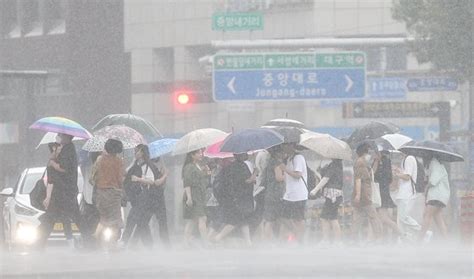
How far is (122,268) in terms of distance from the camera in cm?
1652

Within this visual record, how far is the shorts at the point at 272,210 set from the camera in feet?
72.8

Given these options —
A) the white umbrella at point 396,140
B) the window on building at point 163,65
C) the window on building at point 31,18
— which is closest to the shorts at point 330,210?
the white umbrella at point 396,140

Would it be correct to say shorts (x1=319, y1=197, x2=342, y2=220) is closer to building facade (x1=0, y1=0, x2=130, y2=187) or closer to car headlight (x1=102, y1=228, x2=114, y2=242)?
car headlight (x1=102, y1=228, x2=114, y2=242)

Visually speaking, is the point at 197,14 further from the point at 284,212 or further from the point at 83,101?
the point at 284,212

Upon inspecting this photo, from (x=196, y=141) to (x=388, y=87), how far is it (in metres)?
18.3

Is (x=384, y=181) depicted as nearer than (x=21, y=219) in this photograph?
Yes

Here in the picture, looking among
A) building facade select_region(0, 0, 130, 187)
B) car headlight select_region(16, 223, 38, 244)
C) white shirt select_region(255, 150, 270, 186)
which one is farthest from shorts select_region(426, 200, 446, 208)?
building facade select_region(0, 0, 130, 187)

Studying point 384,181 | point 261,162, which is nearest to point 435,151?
point 384,181

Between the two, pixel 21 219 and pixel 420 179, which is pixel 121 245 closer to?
pixel 21 219

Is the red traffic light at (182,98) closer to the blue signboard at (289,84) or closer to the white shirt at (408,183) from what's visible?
the blue signboard at (289,84)

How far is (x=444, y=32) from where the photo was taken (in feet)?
101

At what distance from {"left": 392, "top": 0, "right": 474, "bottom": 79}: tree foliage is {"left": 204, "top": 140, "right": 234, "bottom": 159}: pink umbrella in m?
8.01

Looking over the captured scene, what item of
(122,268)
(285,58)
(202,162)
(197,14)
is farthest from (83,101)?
(122,268)

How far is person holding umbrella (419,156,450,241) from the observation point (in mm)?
22266
